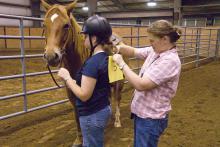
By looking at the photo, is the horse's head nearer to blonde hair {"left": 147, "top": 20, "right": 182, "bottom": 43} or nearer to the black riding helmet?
the black riding helmet

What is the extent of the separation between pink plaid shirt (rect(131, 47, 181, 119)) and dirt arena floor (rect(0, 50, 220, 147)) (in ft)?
4.75

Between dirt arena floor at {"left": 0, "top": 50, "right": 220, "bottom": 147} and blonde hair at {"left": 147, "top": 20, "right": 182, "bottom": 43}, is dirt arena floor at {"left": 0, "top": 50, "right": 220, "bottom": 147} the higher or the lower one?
the lower one

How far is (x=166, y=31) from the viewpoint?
5.01 feet

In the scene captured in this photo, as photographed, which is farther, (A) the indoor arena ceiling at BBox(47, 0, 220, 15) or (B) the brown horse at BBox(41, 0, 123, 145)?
(A) the indoor arena ceiling at BBox(47, 0, 220, 15)

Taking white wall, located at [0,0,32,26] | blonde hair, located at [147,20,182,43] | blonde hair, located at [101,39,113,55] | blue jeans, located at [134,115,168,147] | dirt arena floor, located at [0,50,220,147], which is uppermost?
white wall, located at [0,0,32,26]

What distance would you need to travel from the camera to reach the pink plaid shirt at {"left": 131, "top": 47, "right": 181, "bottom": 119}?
60.1 inches

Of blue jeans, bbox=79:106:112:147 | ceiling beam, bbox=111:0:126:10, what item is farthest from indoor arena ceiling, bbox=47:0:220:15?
blue jeans, bbox=79:106:112:147

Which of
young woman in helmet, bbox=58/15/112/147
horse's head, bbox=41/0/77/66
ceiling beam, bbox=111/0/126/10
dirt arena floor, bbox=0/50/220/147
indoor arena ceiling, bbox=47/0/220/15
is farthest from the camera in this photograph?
A: ceiling beam, bbox=111/0/126/10

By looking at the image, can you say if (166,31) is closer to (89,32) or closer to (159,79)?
(159,79)

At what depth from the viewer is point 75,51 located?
2684 mm

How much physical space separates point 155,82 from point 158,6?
1932 centimetres

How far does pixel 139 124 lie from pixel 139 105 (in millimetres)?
126

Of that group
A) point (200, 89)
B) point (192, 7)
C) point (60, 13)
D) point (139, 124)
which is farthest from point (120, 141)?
point (192, 7)

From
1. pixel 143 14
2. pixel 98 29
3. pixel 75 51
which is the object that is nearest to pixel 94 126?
pixel 98 29
